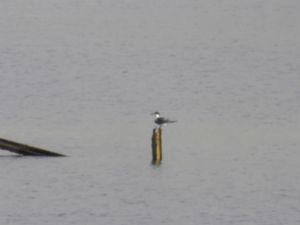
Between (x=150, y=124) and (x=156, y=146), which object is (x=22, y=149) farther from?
(x=150, y=124)

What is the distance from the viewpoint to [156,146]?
47312 millimetres

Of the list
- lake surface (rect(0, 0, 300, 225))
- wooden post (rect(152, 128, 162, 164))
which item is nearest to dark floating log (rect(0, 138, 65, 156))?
lake surface (rect(0, 0, 300, 225))

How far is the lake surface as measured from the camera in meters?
42.5

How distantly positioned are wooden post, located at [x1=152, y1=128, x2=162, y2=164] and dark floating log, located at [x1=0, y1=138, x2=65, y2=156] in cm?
277

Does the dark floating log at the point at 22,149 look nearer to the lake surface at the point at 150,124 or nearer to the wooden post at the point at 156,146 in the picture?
the lake surface at the point at 150,124

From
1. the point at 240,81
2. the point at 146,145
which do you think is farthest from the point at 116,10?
the point at 146,145

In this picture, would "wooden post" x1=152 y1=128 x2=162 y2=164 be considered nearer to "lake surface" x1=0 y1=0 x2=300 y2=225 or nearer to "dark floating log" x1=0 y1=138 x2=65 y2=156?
"lake surface" x1=0 y1=0 x2=300 y2=225

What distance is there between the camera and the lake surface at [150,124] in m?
42.5

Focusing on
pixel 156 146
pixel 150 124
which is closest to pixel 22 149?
pixel 156 146

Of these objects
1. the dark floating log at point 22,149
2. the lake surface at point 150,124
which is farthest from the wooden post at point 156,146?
the dark floating log at point 22,149

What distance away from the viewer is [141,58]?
294 ft

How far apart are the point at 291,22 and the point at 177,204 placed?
72737mm

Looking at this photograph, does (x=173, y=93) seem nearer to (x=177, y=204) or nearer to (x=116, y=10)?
(x=177, y=204)

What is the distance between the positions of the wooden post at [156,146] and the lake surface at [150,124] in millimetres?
306
